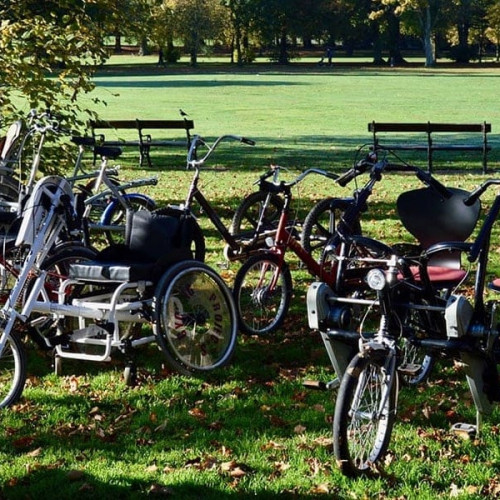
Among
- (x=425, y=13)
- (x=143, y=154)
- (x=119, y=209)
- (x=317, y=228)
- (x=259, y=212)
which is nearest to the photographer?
(x=259, y=212)

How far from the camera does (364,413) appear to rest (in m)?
5.34

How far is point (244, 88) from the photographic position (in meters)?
52.8

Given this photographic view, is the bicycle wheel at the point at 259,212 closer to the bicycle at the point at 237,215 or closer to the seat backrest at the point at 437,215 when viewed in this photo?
the bicycle at the point at 237,215

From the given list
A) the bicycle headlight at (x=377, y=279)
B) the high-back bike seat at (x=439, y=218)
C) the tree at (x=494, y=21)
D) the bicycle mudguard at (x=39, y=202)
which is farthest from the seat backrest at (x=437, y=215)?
the tree at (x=494, y=21)

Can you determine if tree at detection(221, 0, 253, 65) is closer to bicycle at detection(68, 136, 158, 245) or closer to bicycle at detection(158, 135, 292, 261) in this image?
bicycle at detection(68, 136, 158, 245)

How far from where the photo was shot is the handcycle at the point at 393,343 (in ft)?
17.4

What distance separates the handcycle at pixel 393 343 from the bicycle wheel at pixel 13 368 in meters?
1.83

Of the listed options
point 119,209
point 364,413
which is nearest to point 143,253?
point 364,413

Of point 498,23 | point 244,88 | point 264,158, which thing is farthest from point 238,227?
point 498,23

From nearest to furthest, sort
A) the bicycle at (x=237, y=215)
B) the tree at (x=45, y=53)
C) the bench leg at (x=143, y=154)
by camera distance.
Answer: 1. the bicycle at (x=237, y=215)
2. the tree at (x=45, y=53)
3. the bench leg at (x=143, y=154)

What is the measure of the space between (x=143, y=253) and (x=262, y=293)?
4.73ft

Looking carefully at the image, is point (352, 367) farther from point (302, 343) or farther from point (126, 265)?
point (302, 343)

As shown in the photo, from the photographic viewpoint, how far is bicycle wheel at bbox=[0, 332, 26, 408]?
648 cm

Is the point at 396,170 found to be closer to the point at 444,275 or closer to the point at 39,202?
the point at 444,275
